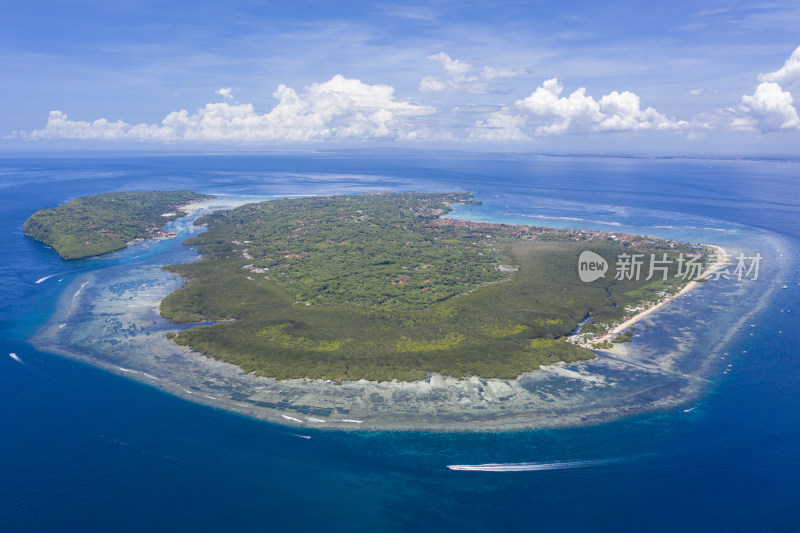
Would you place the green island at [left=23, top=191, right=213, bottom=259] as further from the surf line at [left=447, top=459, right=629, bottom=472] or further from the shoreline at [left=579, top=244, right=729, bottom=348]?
the shoreline at [left=579, top=244, right=729, bottom=348]

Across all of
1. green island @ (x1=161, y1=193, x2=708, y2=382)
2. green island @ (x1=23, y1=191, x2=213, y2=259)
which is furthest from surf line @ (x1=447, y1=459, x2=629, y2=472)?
green island @ (x1=23, y1=191, x2=213, y2=259)

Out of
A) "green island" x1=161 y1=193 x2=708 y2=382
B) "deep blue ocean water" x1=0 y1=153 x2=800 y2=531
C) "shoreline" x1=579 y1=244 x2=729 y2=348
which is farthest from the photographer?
"shoreline" x1=579 y1=244 x2=729 y2=348

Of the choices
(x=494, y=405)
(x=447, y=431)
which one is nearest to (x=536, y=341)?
(x=494, y=405)

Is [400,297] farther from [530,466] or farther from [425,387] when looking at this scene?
[530,466]

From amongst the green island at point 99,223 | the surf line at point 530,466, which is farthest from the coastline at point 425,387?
the green island at point 99,223

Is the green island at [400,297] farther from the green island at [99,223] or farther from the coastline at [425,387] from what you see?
the green island at [99,223]

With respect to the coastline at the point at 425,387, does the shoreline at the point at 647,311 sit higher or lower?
higher
